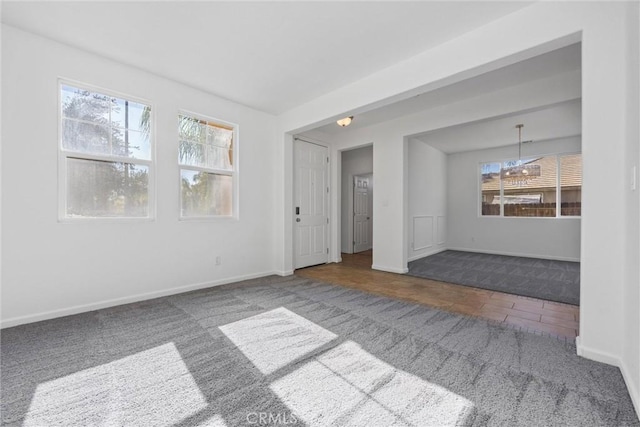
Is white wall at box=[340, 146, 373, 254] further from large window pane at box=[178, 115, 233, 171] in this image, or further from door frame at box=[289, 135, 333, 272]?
large window pane at box=[178, 115, 233, 171]

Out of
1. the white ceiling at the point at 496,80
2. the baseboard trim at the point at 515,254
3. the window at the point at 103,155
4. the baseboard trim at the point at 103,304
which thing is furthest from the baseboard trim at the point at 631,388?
the baseboard trim at the point at 515,254

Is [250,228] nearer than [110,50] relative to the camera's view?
No

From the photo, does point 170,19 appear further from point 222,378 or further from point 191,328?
point 222,378

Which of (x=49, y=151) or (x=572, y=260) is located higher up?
(x=49, y=151)

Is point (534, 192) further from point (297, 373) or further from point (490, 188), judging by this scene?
point (297, 373)

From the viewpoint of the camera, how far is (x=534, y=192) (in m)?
6.25

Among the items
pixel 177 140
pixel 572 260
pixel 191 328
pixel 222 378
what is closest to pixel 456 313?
pixel 222 378

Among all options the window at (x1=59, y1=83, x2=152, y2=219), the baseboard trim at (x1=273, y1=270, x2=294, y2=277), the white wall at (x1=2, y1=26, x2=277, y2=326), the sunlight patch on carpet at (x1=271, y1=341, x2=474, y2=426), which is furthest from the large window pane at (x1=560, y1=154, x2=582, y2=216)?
the window at (x1=59, y1=83, x2=152, y2=219)

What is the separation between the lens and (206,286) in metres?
3.66

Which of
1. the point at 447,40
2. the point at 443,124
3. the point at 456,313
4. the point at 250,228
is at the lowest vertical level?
the point at 456,313

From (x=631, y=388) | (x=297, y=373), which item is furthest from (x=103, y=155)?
(x=631, y=388)

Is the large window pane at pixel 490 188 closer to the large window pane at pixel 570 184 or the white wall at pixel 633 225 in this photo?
the large window pane at pixel 570 184

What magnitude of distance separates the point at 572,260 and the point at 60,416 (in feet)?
25.8

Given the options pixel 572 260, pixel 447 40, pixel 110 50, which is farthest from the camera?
pixel 572 260
